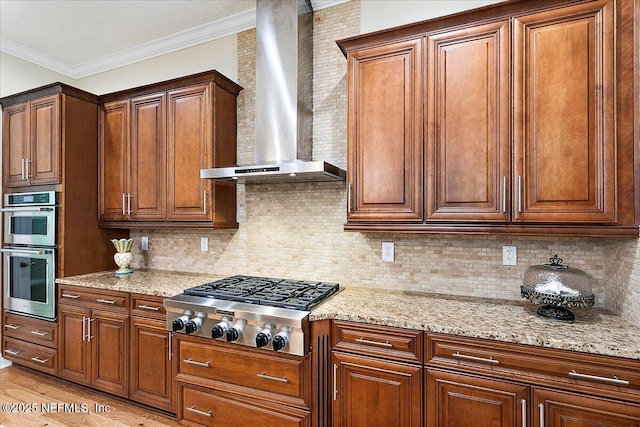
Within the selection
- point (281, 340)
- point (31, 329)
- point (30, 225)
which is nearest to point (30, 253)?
point (30, 225)

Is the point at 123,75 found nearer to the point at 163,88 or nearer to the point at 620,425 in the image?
the point at 163,88

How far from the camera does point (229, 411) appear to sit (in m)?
2.01

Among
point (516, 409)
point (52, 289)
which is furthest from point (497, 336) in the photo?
point (52, 289)

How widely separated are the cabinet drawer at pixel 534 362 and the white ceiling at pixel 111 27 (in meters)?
2.49

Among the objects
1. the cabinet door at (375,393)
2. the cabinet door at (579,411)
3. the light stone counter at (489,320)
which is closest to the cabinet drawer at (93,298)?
the light stone counter at (489,320)

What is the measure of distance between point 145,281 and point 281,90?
1.86 m

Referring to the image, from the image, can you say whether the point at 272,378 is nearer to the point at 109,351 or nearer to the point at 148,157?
the point at 109,351

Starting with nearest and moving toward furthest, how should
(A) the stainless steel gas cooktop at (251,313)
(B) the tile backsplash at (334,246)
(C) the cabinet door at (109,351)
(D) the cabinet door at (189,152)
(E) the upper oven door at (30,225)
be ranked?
1. (A) the stainless steel gas cooktop at (251,313)
2. (B) the tile backsplash at (334,246)
3. (C) the cabinet door at (109,351)
4. (D) the cabinet door at (189,152)
5. (E) the upper oven door at (30,225)

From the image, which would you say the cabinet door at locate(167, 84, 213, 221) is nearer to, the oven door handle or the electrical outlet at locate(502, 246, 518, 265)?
the oven door handle

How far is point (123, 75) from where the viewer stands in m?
3.54

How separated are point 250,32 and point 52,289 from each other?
108 inches

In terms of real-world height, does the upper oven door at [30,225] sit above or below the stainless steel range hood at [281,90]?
below

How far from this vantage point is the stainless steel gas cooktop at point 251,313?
1816 mm

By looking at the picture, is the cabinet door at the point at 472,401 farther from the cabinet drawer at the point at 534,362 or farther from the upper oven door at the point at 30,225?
the upper oven door at the point at 30,225
